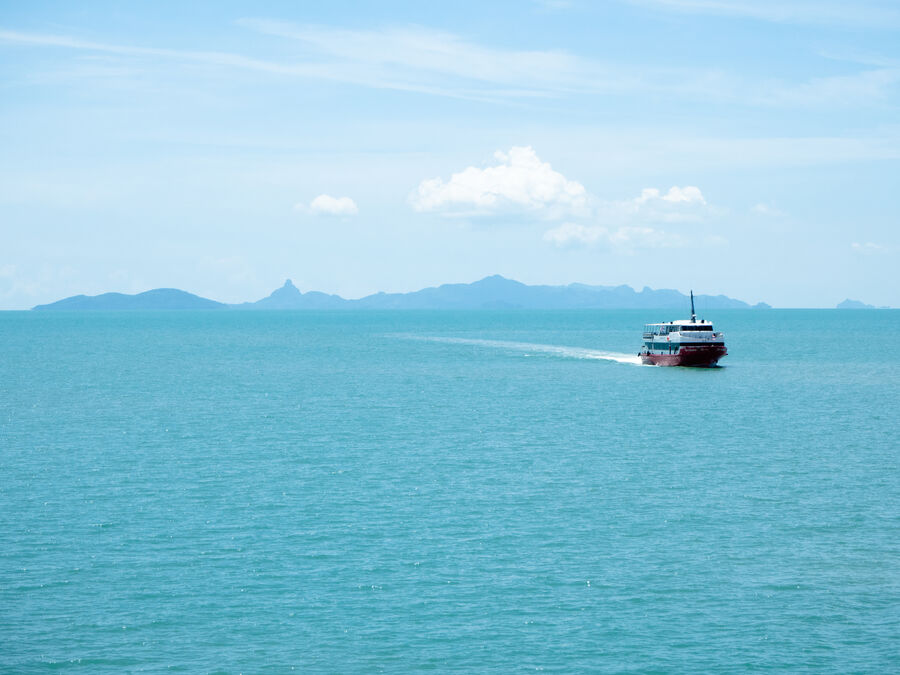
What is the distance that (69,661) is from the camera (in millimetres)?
33031

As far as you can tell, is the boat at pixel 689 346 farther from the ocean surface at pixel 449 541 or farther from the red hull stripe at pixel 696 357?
the ocean surface at pixel 449 541

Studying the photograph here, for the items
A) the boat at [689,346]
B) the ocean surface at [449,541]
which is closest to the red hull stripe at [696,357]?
the boat at [689,346]

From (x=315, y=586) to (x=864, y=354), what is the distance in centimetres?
17594

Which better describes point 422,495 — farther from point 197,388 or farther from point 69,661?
point 197,388

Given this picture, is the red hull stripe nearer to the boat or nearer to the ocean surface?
the boat

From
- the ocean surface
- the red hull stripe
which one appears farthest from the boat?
the ocean surface

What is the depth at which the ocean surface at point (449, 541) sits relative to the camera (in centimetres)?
3438

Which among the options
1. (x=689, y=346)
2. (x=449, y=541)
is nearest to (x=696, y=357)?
(x=689, y=346)

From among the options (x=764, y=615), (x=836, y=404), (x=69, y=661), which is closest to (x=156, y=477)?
(x=69, y=661)

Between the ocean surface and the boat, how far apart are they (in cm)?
5247

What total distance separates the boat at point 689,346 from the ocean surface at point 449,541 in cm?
5247

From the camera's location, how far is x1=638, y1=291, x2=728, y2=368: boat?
148375 millimetres

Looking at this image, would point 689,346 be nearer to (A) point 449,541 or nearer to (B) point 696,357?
(B) point 696,357

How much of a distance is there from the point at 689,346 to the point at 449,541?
109 meters
